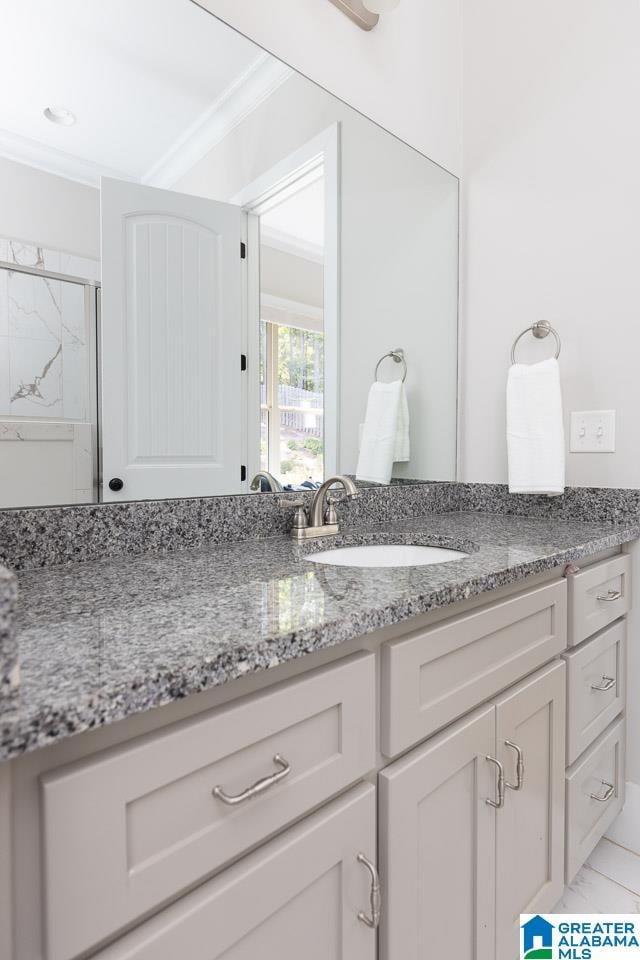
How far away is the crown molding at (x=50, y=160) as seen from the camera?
86 cm

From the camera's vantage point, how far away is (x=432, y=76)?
1.74 metres

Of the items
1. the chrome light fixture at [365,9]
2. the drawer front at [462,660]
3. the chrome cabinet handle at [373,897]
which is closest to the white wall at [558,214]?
the chrome light fixture at [365,9]

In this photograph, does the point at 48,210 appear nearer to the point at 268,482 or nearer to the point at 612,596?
the point at 268,482

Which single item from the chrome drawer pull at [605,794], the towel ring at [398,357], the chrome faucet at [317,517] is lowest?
the chrome drawer pull at [605,794]

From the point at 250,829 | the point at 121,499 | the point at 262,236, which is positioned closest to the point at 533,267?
the point at 262,236

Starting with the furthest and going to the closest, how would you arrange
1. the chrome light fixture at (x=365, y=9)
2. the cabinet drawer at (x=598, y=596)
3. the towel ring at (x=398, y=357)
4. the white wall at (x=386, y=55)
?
the towel ring at (x=398, y=357) < the chrome light fixture at (x=365, y=9) < the white wall at (x=386, y=55) < the cabinet drawer at (x=598, y=596)

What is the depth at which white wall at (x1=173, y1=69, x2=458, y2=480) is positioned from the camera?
1.32 meters

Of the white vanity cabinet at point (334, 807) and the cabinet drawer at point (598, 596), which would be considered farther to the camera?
the cabinet drawer at point (598, 596)

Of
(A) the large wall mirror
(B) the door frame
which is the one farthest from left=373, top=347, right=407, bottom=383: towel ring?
(B) the door frame

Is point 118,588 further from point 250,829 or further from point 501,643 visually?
point 501,643

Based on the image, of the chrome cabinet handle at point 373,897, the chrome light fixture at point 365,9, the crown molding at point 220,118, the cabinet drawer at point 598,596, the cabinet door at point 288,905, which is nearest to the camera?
the cabinet door at point 288,905

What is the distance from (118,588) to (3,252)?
55 centimetres

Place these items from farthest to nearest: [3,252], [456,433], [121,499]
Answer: [456,433] → [121,499] → [3,252]

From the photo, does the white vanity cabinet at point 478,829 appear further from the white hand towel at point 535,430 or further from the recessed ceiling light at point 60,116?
the recessed ceiling light at point 60,116
